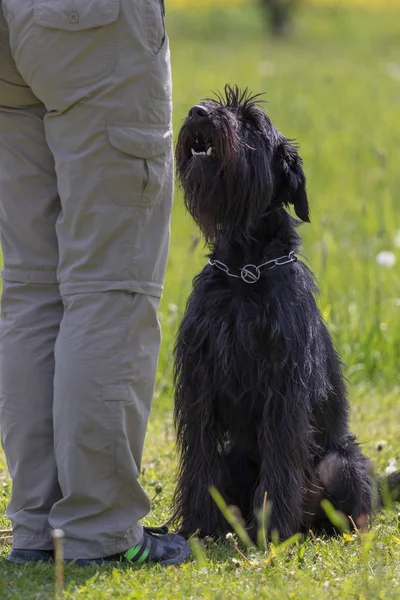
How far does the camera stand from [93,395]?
8.99 feet

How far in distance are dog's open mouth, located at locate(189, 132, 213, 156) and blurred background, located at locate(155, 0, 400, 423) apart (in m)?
0.51

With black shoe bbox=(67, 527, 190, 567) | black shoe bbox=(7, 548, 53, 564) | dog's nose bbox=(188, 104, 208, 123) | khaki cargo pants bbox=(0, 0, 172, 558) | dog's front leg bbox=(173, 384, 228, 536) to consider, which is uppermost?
dog's nose bbox=(188, 104, 208, 123)

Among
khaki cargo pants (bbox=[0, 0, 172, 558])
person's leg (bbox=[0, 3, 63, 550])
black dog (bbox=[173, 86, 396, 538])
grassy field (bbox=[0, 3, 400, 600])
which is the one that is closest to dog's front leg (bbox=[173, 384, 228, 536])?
black dog (bbox=[173, 86, 396, 538])

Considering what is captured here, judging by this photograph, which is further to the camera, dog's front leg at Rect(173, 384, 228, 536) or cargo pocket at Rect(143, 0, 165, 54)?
dog's front leg at Rect(173, 384, 228, 536)

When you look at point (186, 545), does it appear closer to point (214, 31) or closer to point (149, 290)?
point (149, 290)

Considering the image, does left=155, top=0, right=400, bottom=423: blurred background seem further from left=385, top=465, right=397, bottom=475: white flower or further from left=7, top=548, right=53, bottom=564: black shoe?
left=7, top=548, right=53, bottom=564: black shoe

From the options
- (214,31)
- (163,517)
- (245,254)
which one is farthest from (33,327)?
(214,31)

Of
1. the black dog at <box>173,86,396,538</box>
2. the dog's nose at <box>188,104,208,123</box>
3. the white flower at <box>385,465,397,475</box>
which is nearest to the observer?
the dog's nose at <box>188,104,208,123</box>

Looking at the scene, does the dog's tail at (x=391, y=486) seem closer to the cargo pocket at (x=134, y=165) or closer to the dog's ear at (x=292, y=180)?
the dog's ear at (x=292, y=180)

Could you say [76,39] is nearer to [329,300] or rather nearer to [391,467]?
[391,467]

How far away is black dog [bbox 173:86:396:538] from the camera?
3.29m

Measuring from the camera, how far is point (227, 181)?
327 cm

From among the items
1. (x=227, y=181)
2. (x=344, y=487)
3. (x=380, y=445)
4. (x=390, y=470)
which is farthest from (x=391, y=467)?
(x=227, y=181)

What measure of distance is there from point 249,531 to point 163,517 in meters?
0.49
